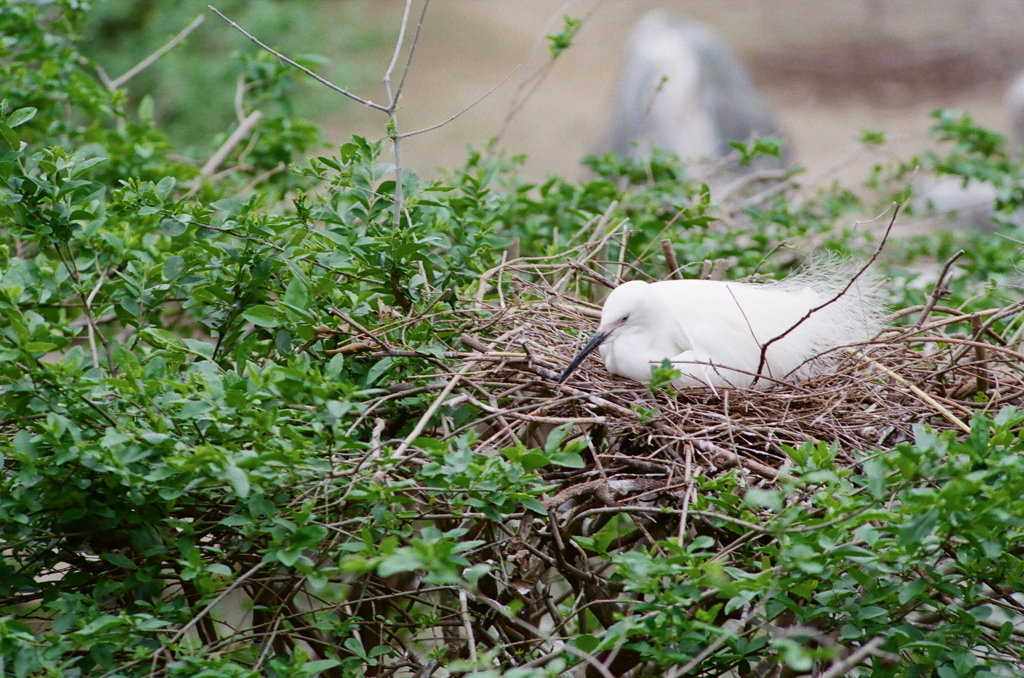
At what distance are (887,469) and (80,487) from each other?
1188mm

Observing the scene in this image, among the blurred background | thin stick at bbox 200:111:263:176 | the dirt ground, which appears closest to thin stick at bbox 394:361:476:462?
thin stick at bbox 200:111:263:176

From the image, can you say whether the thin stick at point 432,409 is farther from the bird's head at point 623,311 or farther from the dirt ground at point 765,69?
the dirt ground at point 765,69

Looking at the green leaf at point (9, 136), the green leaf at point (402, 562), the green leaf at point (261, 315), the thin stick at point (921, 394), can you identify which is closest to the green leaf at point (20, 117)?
the green leaf at point (9, 136)

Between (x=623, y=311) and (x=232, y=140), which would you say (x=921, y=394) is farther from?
(x=232, y=140)

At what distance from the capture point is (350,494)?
1.35 meters

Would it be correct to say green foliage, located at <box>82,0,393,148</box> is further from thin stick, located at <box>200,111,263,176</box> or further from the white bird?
the white bird

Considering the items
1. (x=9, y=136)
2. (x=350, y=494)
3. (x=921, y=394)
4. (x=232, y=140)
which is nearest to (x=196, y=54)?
(x=232, y=140)

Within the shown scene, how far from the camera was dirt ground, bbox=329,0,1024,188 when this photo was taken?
33.6ft

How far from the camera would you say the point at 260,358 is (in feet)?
5.78

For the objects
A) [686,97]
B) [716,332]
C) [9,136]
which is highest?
[686,97]

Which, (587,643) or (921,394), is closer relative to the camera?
(587,643)

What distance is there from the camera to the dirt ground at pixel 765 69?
33.6 feet

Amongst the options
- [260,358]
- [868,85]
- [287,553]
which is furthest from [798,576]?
[868,85]

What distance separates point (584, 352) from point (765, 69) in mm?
11055
